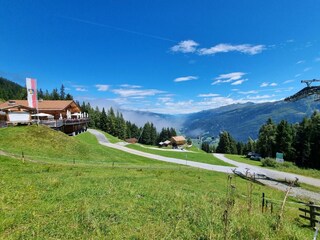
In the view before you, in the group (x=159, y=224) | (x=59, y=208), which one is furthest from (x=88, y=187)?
(x=159, y=224)

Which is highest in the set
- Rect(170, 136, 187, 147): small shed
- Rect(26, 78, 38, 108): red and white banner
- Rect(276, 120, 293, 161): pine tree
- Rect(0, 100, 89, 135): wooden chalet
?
Rect(26, 78, 38, 108): red and white banner

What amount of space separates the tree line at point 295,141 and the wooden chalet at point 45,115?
59.5 metres

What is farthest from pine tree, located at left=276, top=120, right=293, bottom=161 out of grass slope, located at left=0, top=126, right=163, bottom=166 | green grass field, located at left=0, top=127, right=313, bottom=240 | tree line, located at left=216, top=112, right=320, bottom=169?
green grass field, located at left=0, top=127, right=313, bottom=240

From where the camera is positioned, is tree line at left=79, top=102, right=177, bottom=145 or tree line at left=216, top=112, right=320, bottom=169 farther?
tree line at left=79, top=102, right=177, bottom=145

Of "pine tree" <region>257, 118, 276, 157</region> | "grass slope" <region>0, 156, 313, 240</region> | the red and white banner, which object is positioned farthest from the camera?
"pine tree" <region>257, 118, 276, 157</region>

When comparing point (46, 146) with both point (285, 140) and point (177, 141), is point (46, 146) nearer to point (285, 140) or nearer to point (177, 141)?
point (285, 140)

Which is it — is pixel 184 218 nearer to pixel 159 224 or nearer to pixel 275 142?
pixel 159 224

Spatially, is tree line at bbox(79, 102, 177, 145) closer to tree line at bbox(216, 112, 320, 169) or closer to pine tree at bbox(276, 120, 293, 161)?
tree line at bbox(216, 112, 320, 169)

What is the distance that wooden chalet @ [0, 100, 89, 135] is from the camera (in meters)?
39.6

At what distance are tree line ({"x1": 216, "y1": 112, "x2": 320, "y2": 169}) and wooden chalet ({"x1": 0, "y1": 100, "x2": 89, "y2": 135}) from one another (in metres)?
59.5

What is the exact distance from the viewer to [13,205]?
10.2 metres

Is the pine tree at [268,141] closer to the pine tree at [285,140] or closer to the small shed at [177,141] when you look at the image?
the pine tree at [285,140]

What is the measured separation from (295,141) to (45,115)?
A: 6690 cm

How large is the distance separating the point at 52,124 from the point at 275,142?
64.1 meters
